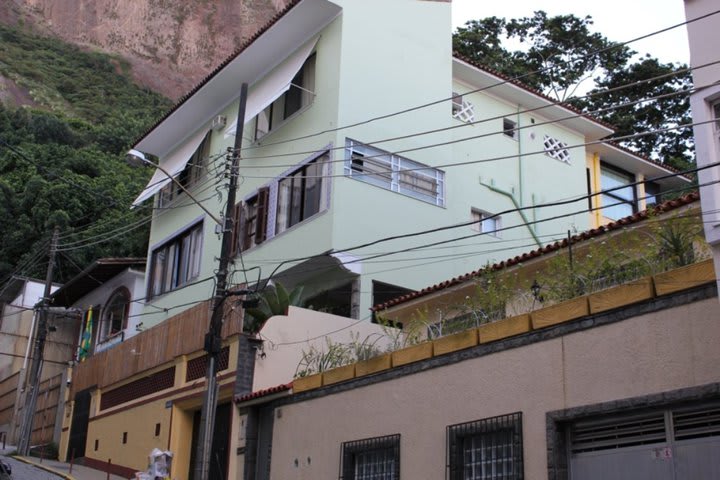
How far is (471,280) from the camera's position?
55.5ft

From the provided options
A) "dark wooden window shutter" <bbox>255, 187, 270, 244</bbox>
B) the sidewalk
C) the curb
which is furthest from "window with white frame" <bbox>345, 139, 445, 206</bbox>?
the curb

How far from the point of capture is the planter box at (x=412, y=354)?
45.8 ft

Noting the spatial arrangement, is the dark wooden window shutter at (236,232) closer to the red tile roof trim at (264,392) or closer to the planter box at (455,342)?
the red tile roof trim at (264,392)

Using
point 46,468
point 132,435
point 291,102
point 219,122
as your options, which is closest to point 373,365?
point 132,435

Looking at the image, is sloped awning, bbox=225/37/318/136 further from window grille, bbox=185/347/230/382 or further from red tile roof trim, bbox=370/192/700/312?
red tile roof trim, bbox=370/192/700/312

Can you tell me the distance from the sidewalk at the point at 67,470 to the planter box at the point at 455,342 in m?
11.1

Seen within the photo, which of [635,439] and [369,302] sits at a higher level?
[369,302]

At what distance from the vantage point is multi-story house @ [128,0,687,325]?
21.5 metres

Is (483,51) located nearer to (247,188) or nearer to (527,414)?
(247,188)

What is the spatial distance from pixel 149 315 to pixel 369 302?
10.1 meters

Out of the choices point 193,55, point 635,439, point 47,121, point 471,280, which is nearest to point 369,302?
point 471,280

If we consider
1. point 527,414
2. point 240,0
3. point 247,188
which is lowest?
point 527,414

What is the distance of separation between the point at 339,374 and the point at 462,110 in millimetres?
11530

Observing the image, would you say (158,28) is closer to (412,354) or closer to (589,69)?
(589,69)
